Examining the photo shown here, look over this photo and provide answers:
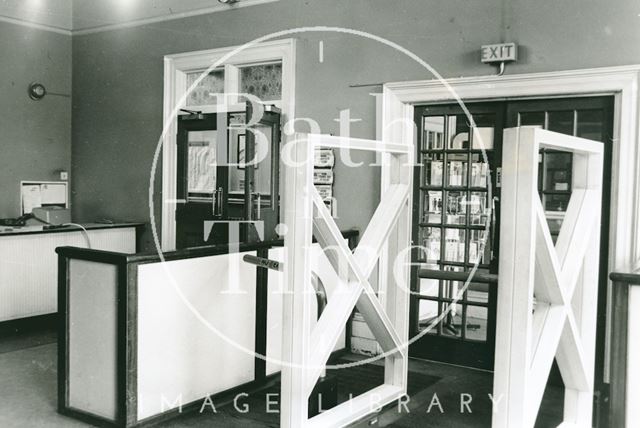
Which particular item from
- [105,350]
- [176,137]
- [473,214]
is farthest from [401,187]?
[176,137]

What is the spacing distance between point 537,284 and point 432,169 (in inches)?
91.2

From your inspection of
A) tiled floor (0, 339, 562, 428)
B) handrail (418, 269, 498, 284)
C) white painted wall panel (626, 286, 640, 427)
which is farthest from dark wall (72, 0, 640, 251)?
white painted wall panel (626, 286, 640, 427)


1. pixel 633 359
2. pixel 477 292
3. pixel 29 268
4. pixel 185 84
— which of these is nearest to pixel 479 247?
pixel 477 292

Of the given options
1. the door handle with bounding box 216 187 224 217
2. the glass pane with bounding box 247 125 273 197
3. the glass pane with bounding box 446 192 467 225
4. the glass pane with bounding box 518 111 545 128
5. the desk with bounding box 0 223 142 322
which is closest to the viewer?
the glass pane with bounding box 518 111 545 128

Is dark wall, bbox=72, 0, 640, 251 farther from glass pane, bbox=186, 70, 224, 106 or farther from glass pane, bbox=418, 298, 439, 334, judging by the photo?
glass pane, bbox=418, 298, 439, 334

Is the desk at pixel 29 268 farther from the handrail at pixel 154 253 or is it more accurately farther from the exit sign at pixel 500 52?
the exit sign at pixel 500 52

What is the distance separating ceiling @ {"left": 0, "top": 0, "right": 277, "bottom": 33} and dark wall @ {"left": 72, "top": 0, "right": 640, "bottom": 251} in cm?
10

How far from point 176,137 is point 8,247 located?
1925mm

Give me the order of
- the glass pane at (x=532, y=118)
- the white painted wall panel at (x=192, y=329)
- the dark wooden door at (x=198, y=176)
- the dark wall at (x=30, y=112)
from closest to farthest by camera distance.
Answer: the white painted wall panel at (x=192, y=329), the glass pane at (x=532, y=118), the dark wooden door at (x=198, y=176), the dark wall at (x=30, y=112)

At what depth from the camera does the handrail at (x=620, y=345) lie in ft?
9.86

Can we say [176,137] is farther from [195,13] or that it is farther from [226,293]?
[226,293]

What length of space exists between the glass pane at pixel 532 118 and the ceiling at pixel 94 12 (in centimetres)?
310

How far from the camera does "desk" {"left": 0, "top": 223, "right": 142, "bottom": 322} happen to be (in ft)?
17.7

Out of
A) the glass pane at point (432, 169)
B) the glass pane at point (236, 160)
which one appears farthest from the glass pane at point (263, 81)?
the glass pane at point (432, 169)
